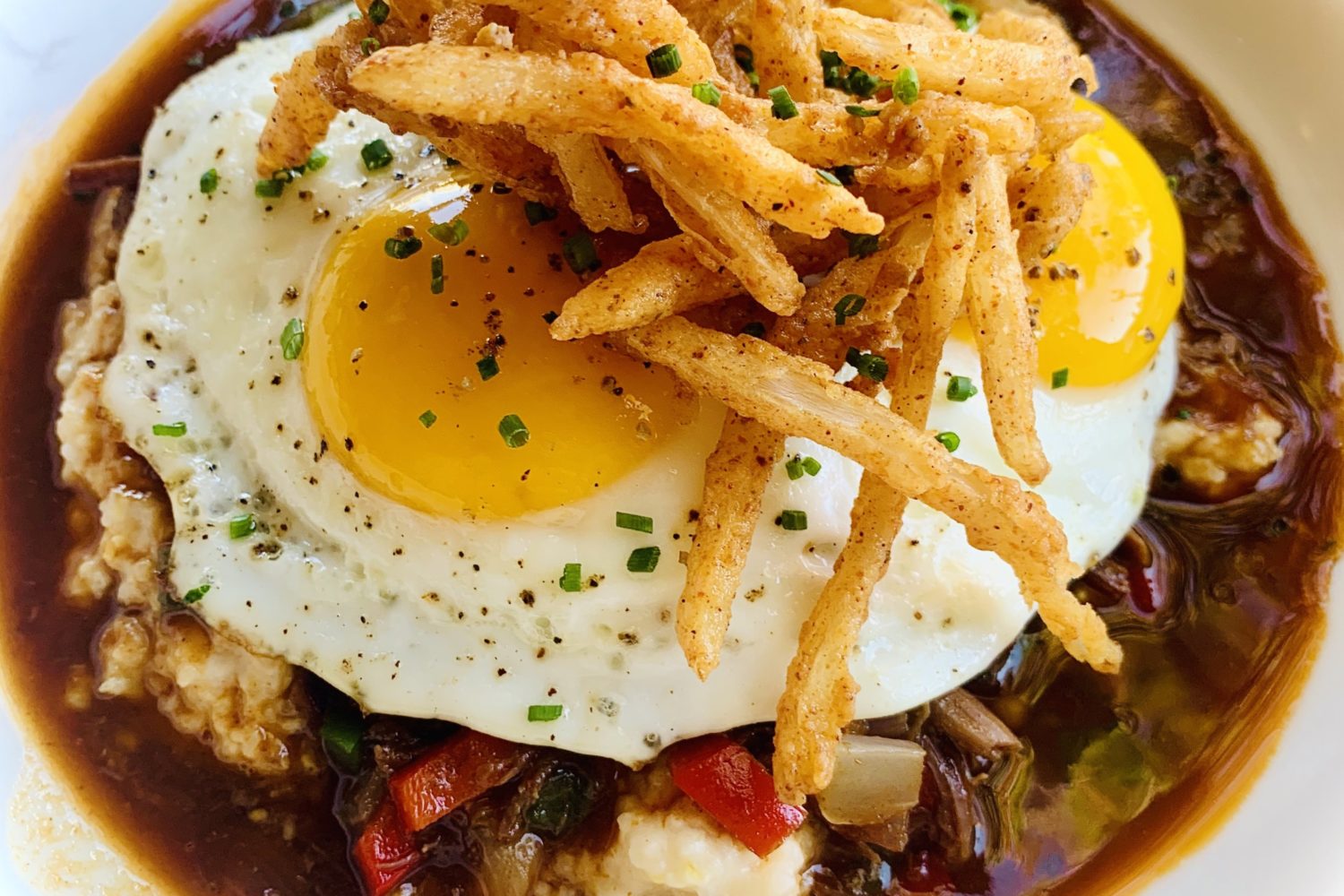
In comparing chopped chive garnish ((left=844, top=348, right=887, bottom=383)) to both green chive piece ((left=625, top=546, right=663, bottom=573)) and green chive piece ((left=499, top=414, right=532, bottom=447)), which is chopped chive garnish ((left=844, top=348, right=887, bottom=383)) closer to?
green chive piece ((left=625, top=546, right=663, bottom=573))

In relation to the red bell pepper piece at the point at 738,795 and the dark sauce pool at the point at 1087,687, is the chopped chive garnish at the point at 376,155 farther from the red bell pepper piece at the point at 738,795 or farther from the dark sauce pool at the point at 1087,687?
the red bell pepper piece at the point at 738,795

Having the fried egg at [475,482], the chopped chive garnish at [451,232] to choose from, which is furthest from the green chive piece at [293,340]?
the chopped chive garnish at [451,232]

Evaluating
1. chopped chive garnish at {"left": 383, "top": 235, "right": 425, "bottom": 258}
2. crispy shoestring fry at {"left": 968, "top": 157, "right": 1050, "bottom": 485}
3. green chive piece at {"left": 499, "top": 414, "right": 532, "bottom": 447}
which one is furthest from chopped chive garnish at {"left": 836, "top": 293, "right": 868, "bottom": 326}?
chopped chive garnish at {"left": 383, "top": 235, "right": 425, "bottom": 258}

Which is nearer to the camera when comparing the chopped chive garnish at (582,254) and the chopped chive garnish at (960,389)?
the chopped chive garnish at (582,254)

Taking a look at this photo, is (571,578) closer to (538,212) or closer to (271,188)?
(538,212)

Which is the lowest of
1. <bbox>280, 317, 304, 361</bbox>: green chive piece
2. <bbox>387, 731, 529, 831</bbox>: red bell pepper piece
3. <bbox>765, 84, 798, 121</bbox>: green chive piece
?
<bbox>387, 731, 529, 831</bbox>: red bell pepper piece

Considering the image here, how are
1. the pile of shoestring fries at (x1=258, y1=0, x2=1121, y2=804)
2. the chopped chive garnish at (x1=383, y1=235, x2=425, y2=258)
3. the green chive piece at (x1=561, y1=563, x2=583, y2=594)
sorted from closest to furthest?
the pile of shoestring fries at (x1=258, y1=0, x2=1121, y2=804), the green chive piece at (x1=561, y1=563, x2=583, y2=594), the chopped chive garnish at (x1=383, y1=235, x2=425, y2=258)

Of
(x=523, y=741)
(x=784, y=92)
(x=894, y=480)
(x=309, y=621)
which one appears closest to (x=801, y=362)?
(x=894, y=480)

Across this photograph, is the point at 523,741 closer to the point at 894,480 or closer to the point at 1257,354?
the point at 894,480
